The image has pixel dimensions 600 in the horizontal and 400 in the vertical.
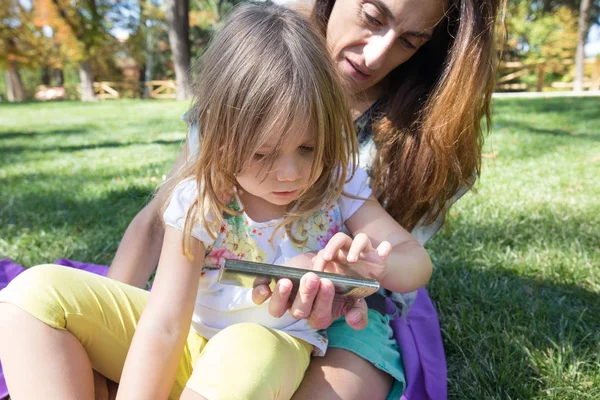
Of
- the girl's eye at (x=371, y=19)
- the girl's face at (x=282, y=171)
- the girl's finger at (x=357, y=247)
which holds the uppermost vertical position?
the girl's eye at (x=371, y=19)

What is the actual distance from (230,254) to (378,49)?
2.24ft

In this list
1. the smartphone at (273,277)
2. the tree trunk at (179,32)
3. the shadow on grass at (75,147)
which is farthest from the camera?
the tree trunk at (179,32)

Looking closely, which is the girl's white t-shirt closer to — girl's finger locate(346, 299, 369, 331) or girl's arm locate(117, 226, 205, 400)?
girl's arm locate(117, 226, 205, 400)

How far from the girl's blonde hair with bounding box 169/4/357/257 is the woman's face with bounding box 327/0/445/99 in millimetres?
281

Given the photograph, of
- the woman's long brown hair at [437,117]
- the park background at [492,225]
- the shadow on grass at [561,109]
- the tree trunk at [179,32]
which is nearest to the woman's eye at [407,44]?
the woman's long brown hair at [437,117]

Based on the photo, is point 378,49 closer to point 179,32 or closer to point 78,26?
point 179,32

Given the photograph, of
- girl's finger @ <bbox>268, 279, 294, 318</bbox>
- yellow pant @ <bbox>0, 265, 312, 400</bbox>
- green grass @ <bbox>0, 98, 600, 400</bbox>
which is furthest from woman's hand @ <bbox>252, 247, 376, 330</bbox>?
green grass @ <bbox>0, 98, 600, 400</bbox>

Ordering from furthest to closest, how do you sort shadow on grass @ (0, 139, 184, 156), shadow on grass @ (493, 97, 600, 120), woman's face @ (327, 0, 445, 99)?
shadow on grass @ (493, 97, 600, 120) → shadow on grass @ (0, 139, 184, 156) → woman's face @ (327, 0, 445, 99)

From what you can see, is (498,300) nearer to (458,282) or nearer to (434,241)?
(458,282)

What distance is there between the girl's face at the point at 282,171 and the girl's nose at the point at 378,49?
453 millimetres

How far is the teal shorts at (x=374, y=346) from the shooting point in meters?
1.30

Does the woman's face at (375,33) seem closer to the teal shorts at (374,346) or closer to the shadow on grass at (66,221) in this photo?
the teal shorts at (374,346)

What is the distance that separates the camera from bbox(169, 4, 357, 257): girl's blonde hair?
1086 mm

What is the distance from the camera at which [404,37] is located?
4.96 ft
